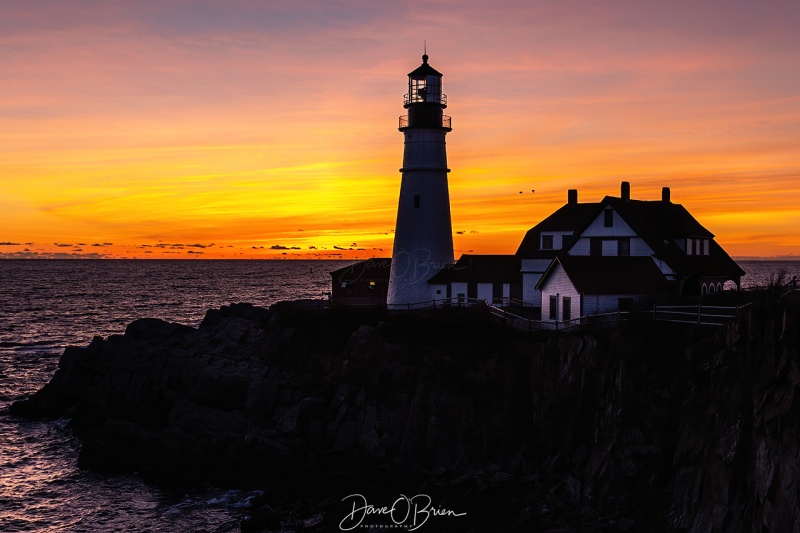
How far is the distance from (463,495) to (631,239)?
697 inches

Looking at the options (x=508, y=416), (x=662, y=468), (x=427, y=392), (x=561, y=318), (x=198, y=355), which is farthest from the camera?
(x=198, y=355)

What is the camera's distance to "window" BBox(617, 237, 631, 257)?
41.5 m

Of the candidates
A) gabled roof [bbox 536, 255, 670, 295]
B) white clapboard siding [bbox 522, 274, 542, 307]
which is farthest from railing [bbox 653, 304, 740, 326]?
white clapboard siding [bbox 522, 274, 542, 307]

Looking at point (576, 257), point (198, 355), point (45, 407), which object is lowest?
point (45, 407)

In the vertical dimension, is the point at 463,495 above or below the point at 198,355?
below

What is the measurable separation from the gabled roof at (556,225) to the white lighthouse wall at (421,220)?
193 inches

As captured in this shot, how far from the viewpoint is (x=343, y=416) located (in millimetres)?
37156

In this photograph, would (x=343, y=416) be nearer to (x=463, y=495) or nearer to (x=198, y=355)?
(x=463, y=495)

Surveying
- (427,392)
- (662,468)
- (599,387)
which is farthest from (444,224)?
(662,468)

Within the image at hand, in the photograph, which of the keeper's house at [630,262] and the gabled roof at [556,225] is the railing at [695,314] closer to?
the keeper's house at [630,262]

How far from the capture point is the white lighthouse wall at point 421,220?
48375 millimetres

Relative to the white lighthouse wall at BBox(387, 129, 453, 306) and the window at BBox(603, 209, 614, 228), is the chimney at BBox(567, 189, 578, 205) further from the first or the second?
the window at BBox(603, 209, 614, 228)

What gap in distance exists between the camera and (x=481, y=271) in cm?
4978
